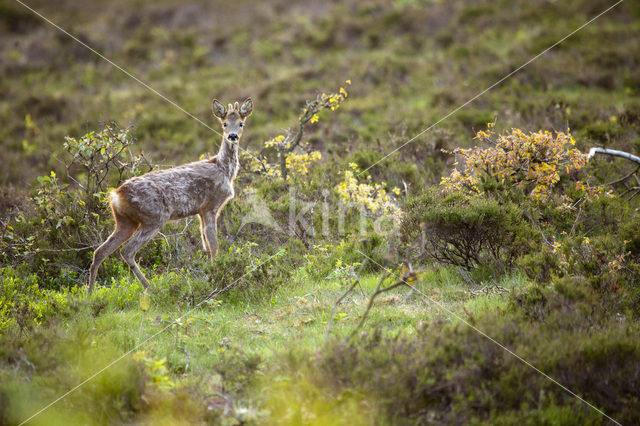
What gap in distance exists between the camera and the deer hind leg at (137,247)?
7043 mm

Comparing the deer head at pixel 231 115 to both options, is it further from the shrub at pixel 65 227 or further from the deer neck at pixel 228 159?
the shrub at pixel 65 227

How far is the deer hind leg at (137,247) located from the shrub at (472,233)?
3.62m

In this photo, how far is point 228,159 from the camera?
849 cm

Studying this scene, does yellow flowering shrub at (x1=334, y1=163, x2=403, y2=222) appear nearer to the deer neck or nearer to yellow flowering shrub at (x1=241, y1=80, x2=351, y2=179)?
yellow flowering shrub at (x1=241, y1=80, x2=351, y2=179)

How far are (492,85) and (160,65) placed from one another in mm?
14729

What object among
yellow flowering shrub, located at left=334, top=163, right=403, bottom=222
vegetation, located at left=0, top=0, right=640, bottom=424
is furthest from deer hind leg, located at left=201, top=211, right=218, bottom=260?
yellow flowering shrub, located at left=334, top=163, right=403, bottom=222

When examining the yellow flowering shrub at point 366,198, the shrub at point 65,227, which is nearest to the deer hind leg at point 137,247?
the shrub at point 65,227

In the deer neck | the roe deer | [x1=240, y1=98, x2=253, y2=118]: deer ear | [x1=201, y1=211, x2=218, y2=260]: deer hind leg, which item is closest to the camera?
the roe deer

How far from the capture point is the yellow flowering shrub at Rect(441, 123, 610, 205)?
8125mm

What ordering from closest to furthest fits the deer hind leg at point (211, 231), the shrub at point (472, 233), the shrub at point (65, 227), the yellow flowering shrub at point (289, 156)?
the shrub at point (472, 233) → the deer hind leg at point (211, 231) → the shrub at point (65, 227) → the yellow flowering shrub at point (289, 156)

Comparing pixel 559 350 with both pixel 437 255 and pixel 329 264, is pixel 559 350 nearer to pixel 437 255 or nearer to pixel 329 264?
pixel 437 255

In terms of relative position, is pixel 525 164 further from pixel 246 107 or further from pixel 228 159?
pixel 228 159

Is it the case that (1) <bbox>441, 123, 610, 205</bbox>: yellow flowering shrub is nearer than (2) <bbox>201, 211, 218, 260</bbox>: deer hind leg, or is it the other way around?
(2) <bbox>201, 211, 218, 260</bbox>: deer hind leg

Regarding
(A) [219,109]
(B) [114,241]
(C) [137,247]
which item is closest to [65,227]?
(B) [114,241]
